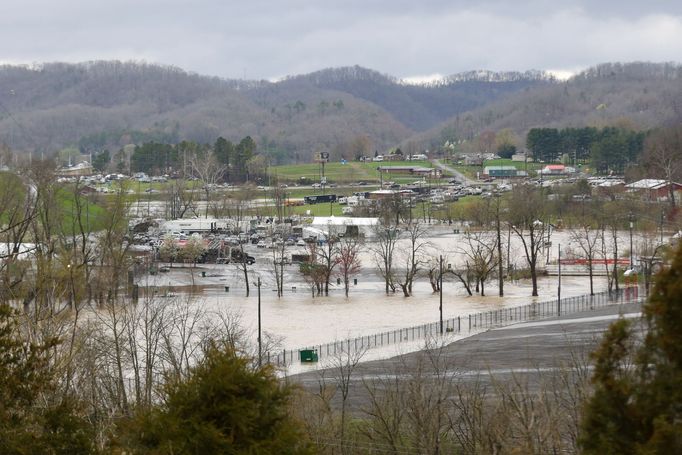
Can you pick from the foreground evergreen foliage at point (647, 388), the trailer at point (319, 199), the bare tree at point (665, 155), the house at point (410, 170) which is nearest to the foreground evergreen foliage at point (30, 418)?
the foreground evergreen foliage at point (647, 388)

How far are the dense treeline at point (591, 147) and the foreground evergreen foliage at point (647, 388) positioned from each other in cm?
8872

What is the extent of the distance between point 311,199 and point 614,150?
28844 millimetres

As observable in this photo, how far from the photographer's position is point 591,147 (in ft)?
344

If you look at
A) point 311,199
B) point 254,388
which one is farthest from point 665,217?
point 254,388

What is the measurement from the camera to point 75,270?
1034 inches

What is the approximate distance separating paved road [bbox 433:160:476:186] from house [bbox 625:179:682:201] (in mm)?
28335

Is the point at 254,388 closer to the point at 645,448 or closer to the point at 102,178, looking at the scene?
the point at 645,448

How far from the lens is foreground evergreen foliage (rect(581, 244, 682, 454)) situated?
6812 millimetres

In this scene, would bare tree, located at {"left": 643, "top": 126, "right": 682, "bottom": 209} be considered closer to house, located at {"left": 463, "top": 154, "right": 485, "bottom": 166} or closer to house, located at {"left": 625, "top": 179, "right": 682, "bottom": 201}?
house, located at {"left": 625, "top": 179, "right": 682, "bottom": 201}

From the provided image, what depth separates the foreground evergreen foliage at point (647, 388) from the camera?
6.81 metres

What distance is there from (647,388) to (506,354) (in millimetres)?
15740

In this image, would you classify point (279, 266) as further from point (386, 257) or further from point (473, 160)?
point (473, 160)

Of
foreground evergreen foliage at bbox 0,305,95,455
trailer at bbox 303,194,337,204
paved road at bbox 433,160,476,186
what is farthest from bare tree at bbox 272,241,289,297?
paved road at bbox 433,160,476,186

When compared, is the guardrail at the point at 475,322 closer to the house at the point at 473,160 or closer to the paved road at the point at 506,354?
the paved road at the point at 506,354
